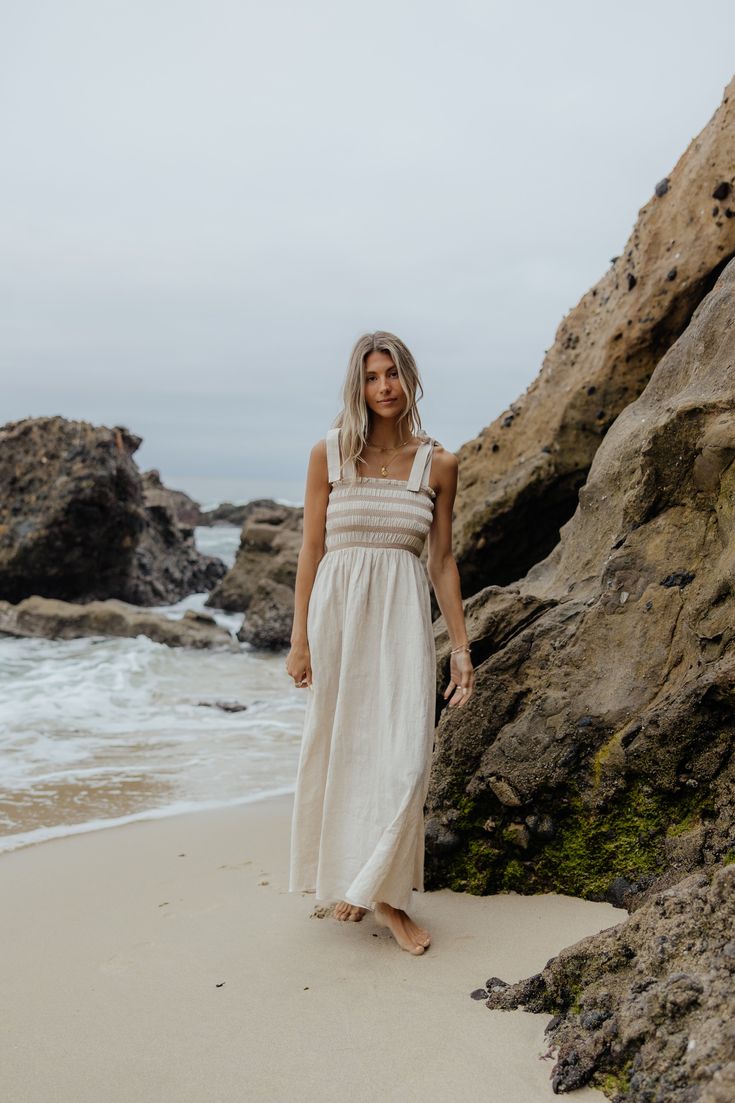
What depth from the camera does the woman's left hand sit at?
3.79 meters

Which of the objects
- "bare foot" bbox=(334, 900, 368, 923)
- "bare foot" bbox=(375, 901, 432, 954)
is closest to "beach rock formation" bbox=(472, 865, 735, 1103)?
"bare foot" bbox=(375, 901, 432, 954)

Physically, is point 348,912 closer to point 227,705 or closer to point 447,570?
point 447,570

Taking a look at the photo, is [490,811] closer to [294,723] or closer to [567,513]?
[567,513]

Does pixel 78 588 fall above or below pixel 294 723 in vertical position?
above

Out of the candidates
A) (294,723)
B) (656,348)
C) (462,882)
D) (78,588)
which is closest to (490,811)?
(462,882)

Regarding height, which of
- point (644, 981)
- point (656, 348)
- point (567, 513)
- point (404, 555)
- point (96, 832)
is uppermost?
point (656, 348)

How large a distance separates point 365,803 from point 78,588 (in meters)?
13.7

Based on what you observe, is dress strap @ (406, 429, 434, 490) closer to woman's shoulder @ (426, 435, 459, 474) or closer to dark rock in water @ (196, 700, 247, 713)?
woman's shoulder @ (426, 435, 459, 474)

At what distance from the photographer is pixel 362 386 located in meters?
3.80

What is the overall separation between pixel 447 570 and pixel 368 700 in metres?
0.64

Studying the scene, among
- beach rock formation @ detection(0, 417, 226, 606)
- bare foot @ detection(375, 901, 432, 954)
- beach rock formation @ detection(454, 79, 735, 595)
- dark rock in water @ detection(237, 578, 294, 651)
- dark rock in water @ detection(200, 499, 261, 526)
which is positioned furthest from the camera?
dark rock in water @ detection(200, 499, 261, 526)

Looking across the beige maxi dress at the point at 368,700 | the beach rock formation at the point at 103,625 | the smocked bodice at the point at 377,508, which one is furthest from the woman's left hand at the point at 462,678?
the beach rock formation at the point at 103,625

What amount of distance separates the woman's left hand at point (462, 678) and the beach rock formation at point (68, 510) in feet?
42.0

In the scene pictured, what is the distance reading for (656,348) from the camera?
18.8 feet
